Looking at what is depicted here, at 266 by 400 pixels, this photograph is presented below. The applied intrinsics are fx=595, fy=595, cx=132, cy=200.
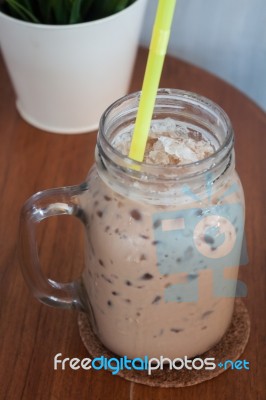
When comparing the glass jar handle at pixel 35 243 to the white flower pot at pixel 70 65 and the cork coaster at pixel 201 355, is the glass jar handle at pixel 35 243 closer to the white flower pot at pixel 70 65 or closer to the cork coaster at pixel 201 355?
the cork coaster at pixel 201 355

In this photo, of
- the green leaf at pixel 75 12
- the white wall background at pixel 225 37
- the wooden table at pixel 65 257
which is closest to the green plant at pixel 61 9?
the green leaf at pixel 75 12

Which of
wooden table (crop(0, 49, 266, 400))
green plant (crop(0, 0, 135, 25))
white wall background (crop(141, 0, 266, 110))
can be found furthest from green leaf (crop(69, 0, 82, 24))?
white wall background (crop(141, 0, 266, 110))

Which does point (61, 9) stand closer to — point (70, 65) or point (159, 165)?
point (70, 65)

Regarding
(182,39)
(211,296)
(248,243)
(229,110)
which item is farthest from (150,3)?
(211,296)

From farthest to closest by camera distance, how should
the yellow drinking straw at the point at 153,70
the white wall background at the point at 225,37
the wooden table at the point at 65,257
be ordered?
the white wall background at the point at 225,37 < the wooden table at the point at 65,257 < the yellow drinking straw at the point at 153,70

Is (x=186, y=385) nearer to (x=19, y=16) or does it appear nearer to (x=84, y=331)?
(x=84, y=331)

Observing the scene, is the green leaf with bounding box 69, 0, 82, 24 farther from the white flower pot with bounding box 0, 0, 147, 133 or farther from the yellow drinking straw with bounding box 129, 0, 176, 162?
the yellow drinking straw with bounding box 129, 0, 176, 162
